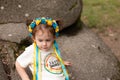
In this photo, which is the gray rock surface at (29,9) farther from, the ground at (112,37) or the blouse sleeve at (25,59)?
the ground at (112,37)

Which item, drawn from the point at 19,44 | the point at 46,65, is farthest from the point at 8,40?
the point at 46,65

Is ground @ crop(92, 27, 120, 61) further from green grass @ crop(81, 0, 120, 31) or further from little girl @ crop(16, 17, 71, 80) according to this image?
little girl @ crop(16, 17, 71, 80)

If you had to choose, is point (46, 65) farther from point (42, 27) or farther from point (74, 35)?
point (74, 35)

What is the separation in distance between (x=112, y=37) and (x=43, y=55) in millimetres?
3813

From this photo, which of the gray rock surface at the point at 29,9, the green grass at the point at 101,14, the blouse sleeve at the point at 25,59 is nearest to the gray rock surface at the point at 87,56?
the gray rock surface at the point at 29,9

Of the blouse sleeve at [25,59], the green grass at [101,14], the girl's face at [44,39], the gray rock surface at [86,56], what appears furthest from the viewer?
the green grass at [101,14]

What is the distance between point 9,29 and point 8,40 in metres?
0.25

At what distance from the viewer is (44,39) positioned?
12.3 feet

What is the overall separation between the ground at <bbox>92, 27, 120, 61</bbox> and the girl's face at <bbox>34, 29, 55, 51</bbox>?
347 cm

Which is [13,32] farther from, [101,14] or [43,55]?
[101,14]

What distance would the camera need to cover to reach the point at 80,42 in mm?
5238

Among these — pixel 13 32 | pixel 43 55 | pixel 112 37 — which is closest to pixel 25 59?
pixel 43 55

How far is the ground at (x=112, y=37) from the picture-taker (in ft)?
23.7

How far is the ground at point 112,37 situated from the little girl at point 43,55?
3.26 meters
